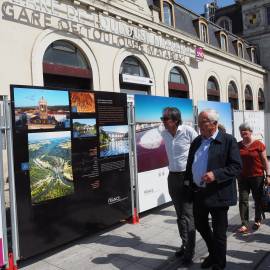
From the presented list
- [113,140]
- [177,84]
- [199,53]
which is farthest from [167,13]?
[113,140]

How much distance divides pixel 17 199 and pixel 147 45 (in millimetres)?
10008

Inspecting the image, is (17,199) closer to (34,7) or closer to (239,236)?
(239,236)

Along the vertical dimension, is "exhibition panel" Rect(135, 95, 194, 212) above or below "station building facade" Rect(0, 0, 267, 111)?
below

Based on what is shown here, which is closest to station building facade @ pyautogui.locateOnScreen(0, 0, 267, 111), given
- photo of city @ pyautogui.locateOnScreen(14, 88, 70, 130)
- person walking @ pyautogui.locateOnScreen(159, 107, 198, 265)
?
photo of city @ pyautogui.locateOnScreen(14, 88, 70, 130)

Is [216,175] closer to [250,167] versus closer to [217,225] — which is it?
[217,225]

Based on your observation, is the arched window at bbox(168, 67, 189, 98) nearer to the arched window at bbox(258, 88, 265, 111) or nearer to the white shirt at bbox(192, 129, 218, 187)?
the white shirt at bbox(192, 129, 218, 187)

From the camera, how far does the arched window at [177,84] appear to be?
15043 mm

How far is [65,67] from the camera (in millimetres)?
10008

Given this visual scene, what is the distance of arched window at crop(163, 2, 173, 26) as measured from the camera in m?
15.1

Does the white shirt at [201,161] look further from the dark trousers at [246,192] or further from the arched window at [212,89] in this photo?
the arched window at [212,89]

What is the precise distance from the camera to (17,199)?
4387mm

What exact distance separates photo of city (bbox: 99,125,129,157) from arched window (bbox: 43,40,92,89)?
4227 mm

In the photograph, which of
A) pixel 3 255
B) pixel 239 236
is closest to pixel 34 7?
pixel 3 255

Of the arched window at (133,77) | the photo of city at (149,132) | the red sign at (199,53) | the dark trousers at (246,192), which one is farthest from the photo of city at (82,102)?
the red sign at (199,53)
